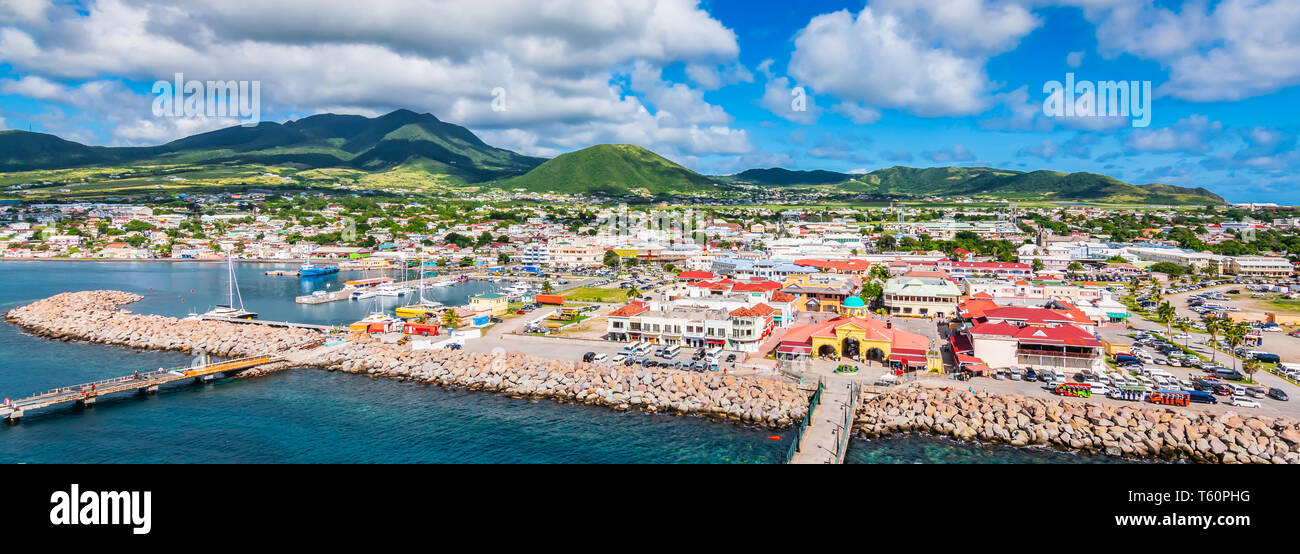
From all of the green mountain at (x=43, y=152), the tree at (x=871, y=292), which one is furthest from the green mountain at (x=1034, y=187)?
the green mountain at (x=43, y=152)

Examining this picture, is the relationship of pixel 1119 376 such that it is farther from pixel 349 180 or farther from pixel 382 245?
pixel 349 180

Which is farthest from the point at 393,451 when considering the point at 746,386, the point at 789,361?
the point at 789,361

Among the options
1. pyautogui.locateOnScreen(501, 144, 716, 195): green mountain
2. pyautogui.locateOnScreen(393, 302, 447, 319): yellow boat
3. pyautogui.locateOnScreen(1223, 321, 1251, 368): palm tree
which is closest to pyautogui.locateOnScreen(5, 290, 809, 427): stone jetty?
pyautogui.locateOnScreen(393, 302, 447, 319): yellow boat

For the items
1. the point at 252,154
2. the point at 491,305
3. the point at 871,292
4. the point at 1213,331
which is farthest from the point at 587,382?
the point at 252,154

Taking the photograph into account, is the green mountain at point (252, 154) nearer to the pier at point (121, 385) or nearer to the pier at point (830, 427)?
the pier at point (121, 385)
